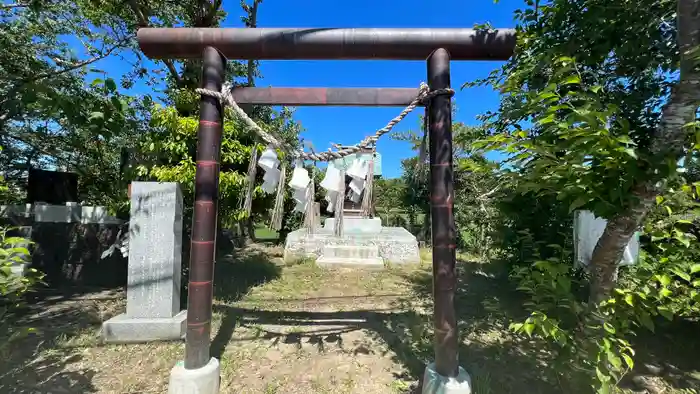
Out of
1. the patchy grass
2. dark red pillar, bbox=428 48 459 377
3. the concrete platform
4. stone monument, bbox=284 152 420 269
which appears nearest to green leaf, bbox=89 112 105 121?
the patchy grass

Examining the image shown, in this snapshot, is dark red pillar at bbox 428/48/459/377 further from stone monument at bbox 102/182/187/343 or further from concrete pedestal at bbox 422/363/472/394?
stone monument at bbox 102/182/187/343

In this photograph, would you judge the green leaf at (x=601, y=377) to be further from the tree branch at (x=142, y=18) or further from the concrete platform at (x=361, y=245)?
the tree branch at (x=142, y=18)

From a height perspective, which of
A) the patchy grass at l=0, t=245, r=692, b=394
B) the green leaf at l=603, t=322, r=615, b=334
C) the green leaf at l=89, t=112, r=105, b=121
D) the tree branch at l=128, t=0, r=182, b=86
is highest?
the tree branch at l=128, t=0, r=182, b=86

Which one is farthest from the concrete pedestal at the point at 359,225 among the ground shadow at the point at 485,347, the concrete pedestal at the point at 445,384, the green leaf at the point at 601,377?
the green leaf at the point at 601,377

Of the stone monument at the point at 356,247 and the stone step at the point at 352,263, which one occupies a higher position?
the stone monument at the point at 356,247

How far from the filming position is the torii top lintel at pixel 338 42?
2.71 m

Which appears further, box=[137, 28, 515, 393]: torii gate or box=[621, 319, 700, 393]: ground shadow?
box=[621, 319, 700, 393]: ground shadow

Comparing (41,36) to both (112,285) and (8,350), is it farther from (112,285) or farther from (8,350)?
(8,350)

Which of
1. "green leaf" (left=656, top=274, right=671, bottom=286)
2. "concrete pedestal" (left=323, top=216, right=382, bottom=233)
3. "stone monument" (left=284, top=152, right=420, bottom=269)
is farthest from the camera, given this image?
"concrete pedestal" (left=323, top=216, right=382, bottom=233)

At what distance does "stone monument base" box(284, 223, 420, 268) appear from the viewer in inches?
343

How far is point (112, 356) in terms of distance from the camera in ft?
11.1

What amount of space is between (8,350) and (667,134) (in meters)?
6.29

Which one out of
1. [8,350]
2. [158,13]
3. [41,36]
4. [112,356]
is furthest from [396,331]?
[41,36]

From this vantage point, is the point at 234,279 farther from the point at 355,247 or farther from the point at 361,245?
the point at 361,245
